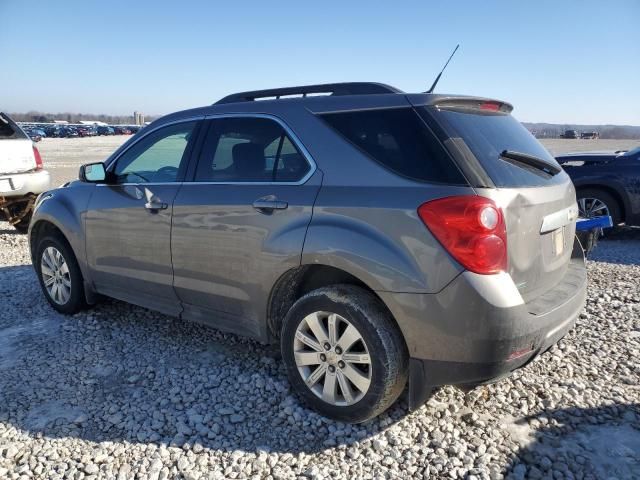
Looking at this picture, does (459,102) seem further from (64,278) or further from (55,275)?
(55,275)

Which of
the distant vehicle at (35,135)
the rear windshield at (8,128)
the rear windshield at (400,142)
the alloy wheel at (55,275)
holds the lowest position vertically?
the distant vehicle at (35,135)

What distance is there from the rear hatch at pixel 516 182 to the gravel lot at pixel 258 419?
0.81m

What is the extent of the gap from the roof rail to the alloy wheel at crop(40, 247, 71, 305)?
2158 mm

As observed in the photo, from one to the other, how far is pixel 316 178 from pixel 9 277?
15.1ft

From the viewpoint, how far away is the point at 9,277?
5.77 m

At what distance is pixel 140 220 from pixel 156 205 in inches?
9.3

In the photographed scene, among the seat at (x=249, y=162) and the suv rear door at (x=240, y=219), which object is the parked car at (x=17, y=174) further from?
the seat at (x=249, y=162)

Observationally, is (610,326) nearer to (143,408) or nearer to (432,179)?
(432,179)

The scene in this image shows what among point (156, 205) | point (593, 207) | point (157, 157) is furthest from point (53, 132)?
point (156, 205)

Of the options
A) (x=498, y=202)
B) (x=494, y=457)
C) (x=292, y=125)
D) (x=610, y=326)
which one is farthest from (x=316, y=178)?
(x=610, y=326)

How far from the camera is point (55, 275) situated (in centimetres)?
461

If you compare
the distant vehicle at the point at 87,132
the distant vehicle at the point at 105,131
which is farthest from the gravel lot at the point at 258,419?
the distant vehicle at the point at 105,131

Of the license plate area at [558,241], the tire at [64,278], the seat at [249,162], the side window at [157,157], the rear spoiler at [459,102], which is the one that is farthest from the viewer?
the tire at [64,278]

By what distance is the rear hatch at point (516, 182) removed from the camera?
2.46 m
